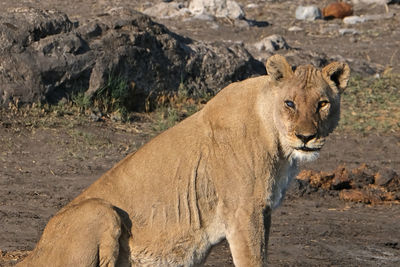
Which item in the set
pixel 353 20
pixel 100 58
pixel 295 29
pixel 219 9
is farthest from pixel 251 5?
pixel 100 58

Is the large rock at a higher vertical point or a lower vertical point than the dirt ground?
higher

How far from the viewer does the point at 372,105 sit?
12.0 metres

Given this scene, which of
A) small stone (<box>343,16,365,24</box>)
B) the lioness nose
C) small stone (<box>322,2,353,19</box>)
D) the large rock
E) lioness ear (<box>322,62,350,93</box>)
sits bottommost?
small stone (<box>343,16,365,24</box>)

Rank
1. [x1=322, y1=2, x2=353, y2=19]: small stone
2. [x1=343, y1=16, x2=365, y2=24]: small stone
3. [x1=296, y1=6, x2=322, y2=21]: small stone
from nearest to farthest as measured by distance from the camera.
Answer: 1. [x1=343, y1=16, x2=365, y2=24]: small stone
2. [x1=296, y1=6, x2=322, y2=21]: small stone
3. [x1=322, y1=2, x2=353, y2=19]: small stone

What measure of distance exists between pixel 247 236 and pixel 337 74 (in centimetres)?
108

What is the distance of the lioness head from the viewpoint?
472cm

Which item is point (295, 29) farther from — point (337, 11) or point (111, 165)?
point (111, 165)

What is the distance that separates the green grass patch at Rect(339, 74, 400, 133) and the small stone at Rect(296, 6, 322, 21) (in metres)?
5.12

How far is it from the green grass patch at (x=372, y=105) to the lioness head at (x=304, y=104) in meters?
6.14

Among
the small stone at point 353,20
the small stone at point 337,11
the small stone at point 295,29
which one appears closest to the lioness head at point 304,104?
the small stone at point 295,29

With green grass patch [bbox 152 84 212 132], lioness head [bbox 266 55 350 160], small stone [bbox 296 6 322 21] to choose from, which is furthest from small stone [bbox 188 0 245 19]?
lioness head [bbox 266 55 350 160]

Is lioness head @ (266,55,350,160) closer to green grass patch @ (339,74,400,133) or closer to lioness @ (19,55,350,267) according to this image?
lioness @ (19,55,350,267)

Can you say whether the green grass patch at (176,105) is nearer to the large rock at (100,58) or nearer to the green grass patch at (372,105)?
the large rock at (100,58)

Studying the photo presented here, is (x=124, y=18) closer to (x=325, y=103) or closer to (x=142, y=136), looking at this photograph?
(x=142, y=136)
